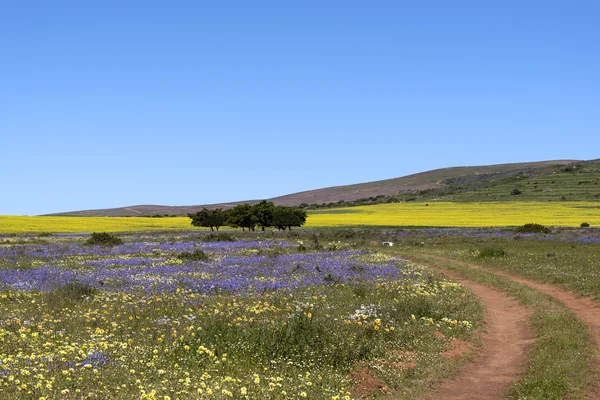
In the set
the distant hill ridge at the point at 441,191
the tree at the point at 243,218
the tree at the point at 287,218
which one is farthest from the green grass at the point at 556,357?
the distant hill ridge at the point at 441,191

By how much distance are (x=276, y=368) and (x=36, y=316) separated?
7.01m

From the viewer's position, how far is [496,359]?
12.1m

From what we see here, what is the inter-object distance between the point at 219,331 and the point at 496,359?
6040mm

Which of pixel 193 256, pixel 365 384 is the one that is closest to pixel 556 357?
pixel 365 384

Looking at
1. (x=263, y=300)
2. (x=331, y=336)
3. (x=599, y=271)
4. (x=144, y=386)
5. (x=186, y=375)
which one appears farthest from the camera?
(x=599, y=271)

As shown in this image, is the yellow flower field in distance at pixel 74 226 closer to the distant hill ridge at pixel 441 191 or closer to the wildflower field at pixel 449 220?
the wildflower field at pixel 449 220

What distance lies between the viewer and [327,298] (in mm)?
17312

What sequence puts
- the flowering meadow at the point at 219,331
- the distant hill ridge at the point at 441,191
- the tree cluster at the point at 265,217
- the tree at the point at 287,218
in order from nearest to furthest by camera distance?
the flowering meadow at the point at 219,331, the tree at the point at 287,218, the tree cluster at the point at 265,217, the distant hill ridge at the point at 441,191

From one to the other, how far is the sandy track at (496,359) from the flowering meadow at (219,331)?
489 mm

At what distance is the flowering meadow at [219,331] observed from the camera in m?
8.67

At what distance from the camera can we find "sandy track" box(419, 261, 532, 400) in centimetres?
985

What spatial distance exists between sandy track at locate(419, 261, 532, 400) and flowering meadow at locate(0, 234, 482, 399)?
489 millimetres

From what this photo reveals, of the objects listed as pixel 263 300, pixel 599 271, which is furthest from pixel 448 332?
pixel 599 271

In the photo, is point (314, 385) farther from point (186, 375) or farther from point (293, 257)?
point (293, 257)
